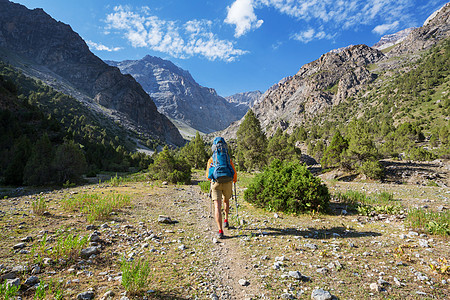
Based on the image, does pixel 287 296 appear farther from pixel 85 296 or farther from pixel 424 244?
pixel 424 244

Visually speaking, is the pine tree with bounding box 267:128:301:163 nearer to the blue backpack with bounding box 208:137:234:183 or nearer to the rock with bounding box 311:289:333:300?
the blue backpack with bounding box 208:137:234:183

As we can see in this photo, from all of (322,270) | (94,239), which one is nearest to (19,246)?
(94,239)

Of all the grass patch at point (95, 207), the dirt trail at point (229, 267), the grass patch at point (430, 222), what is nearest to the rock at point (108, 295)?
the dirt trail at point (229, 267)

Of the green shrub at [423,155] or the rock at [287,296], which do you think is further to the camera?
the green shrub at [423,155]

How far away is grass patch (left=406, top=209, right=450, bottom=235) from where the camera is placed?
5.62 m

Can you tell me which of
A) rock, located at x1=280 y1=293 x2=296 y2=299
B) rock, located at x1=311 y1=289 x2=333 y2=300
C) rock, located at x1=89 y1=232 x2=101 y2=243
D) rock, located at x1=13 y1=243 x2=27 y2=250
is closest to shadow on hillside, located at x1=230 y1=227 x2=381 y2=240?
rock, located at x1=311 y1=289 x2=333 y2=300

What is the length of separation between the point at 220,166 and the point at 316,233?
4061 mm

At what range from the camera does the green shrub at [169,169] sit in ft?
80.0

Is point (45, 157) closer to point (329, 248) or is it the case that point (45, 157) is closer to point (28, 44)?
point (329, 248)

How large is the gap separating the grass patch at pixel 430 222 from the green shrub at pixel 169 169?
845 inches

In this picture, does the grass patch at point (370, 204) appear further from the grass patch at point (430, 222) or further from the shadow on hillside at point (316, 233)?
the shadow on hillside at point (316, 233)

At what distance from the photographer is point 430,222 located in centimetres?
586

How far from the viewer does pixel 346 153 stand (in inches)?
1102

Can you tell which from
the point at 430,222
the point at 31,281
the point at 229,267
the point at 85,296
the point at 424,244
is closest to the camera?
the point at 85,296
